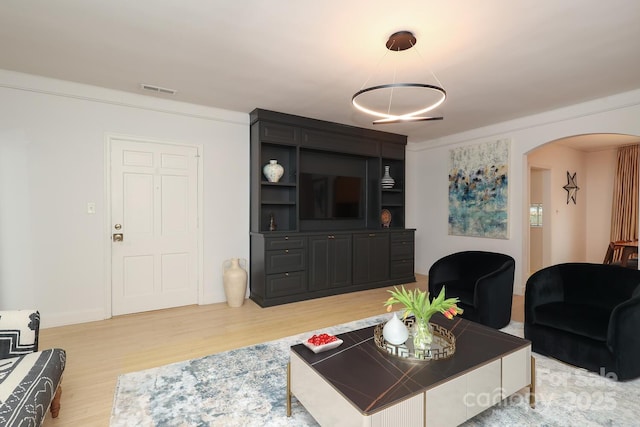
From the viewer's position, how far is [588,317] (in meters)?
2.59

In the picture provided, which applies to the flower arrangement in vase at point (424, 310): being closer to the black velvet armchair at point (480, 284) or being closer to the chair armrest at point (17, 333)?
the black velvet armchair at point (480, 284)

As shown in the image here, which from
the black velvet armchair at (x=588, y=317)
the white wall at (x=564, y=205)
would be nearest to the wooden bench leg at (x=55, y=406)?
the black velvet armchair at (x=588, y=317)

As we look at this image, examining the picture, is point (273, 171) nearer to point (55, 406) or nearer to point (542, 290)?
point (55, 406)

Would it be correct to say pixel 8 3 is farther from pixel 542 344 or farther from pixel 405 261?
pixel 405 261

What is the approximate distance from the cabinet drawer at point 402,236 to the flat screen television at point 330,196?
0.67 meters

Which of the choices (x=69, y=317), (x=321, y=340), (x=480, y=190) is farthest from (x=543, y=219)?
(x=69, y=317)

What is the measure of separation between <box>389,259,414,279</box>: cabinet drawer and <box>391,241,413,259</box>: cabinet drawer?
85mm

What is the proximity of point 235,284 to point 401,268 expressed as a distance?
2818 mm

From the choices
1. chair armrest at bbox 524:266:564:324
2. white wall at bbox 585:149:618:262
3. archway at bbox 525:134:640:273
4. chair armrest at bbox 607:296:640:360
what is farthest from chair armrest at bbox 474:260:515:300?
white wall at bbox 585:149:618:262

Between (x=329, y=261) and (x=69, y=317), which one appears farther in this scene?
(x=329, y=261)

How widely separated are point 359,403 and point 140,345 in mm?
2458

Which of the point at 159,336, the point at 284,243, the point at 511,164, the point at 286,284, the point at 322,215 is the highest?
the point at 511,164

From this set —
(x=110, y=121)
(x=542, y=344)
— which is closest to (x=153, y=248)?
(x=110, y=121)

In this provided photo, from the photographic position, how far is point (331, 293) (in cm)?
473
